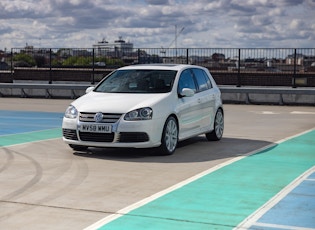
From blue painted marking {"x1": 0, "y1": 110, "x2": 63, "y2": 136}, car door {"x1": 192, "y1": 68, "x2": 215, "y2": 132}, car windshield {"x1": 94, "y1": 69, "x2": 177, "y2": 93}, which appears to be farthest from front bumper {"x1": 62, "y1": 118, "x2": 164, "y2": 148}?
blue painted marking {"x1": 0, "y1": 110, "x2": 63, "y2": 136}

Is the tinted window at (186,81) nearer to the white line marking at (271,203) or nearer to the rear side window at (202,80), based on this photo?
the rear side window at (202,80)

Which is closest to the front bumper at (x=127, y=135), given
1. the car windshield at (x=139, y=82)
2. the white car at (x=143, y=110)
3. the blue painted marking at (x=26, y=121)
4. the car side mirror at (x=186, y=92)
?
the white car at (x=143, y=110)

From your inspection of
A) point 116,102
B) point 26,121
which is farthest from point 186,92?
point 26,121

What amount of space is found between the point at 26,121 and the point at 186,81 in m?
6.85

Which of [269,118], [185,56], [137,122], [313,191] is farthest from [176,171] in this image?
[185,56]

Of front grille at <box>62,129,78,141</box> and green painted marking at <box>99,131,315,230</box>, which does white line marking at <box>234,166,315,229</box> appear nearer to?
green painted marking at <box>99,131,315,230</box>

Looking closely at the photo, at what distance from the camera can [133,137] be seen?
10359 millimetres

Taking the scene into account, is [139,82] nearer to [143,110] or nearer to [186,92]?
[186,92]

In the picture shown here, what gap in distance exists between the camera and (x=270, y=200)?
729 cm

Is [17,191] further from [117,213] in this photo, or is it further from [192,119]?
[192,119]

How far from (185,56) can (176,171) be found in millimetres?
18980

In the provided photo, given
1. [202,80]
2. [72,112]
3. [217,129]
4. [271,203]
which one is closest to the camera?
[271,203]

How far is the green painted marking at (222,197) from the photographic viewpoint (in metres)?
6.26

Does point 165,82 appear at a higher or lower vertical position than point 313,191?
higher
